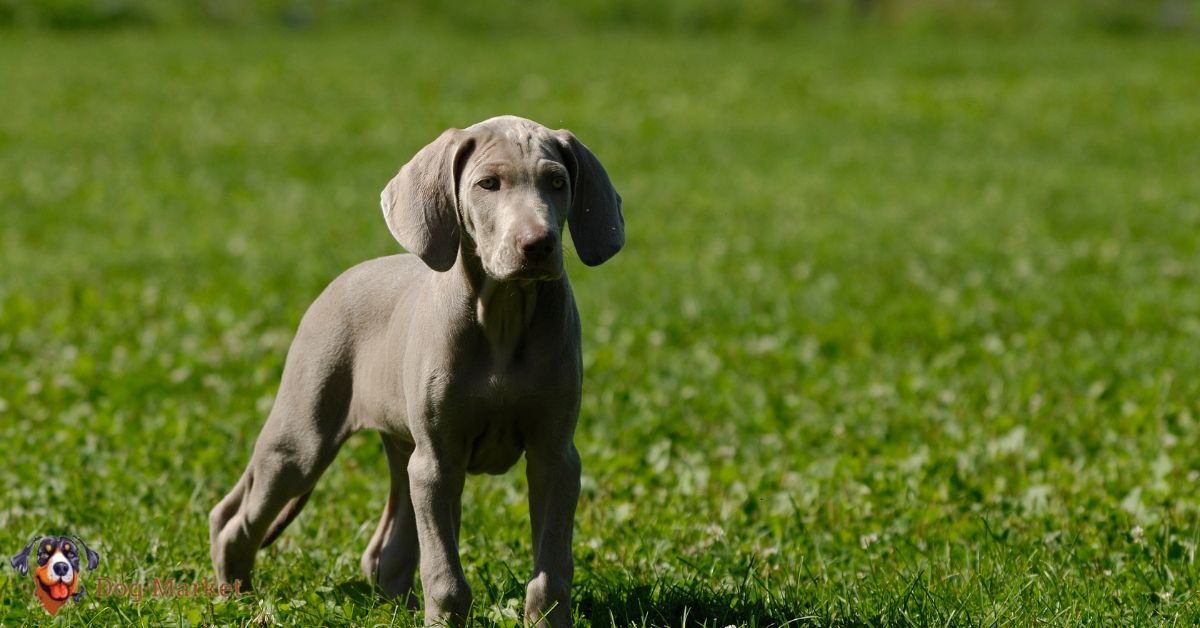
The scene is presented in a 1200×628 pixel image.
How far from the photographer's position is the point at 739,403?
792 centimetres

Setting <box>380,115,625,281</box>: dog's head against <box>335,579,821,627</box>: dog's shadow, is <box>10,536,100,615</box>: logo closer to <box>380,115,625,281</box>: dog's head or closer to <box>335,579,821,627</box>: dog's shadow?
<box>335,579,821,627</box>: dog's shadow

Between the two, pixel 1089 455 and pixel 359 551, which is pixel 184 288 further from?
pixel 1089 455

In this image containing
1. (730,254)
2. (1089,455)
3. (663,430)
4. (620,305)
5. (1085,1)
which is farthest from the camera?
(1085,1)

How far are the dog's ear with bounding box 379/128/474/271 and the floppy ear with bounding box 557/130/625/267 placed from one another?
277mm

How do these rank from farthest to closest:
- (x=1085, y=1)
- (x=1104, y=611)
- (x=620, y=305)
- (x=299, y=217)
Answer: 1. (x=1085, y=1)
2. (x=299, y=217)
3. (x=620, y=305)
4. (x=1104, y=611)

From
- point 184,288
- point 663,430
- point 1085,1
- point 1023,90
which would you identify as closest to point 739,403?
point 663,430

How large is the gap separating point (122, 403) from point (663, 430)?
2.85 m

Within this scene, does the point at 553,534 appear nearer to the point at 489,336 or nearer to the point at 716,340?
the point at 489,336

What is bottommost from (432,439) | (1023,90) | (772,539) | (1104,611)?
(1023,90)

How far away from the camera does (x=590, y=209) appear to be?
12.5 feet

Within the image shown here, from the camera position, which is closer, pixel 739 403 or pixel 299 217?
pixel 739 403

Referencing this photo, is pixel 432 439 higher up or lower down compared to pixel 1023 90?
higher up

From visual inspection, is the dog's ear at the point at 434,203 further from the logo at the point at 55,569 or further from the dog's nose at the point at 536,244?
the logo at the point at 55,569

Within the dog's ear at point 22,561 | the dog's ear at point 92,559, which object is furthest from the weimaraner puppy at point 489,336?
the dog's ear at point 22,561
